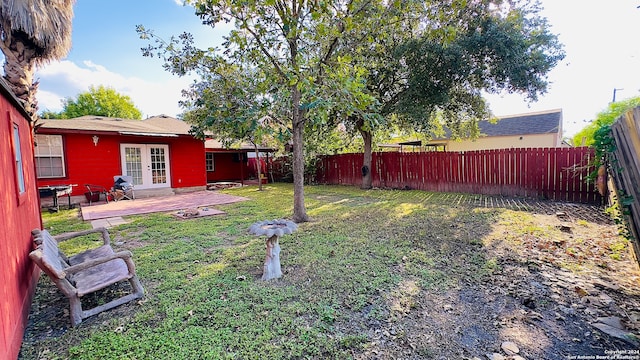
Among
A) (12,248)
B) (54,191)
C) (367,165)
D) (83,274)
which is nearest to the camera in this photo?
(12,248)

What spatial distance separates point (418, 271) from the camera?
345 cm

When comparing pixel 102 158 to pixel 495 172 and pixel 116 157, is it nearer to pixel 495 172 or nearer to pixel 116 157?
pixel 116 157

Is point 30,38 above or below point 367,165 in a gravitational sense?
above

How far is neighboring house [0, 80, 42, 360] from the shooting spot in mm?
2010

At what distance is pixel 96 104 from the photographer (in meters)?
35.8

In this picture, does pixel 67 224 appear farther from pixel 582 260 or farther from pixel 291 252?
pixel 582 260

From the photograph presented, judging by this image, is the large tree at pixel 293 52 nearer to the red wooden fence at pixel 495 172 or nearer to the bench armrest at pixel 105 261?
the bench armrest at pixel 105 261

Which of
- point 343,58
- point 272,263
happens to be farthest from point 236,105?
point 272,263

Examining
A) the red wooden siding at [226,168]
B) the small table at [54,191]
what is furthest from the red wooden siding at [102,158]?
the red wooden siding at [226,168]

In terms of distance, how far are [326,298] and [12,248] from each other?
2936mm

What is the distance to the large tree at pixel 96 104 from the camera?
34938mm

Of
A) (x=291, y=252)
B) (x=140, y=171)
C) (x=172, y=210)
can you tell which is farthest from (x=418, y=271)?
(x=140, y=171)

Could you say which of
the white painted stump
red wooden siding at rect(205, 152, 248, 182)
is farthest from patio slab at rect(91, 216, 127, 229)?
red wooden siding at rect(205, 152, 248, 182)

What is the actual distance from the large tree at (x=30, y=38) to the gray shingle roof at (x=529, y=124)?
23.4 meters
